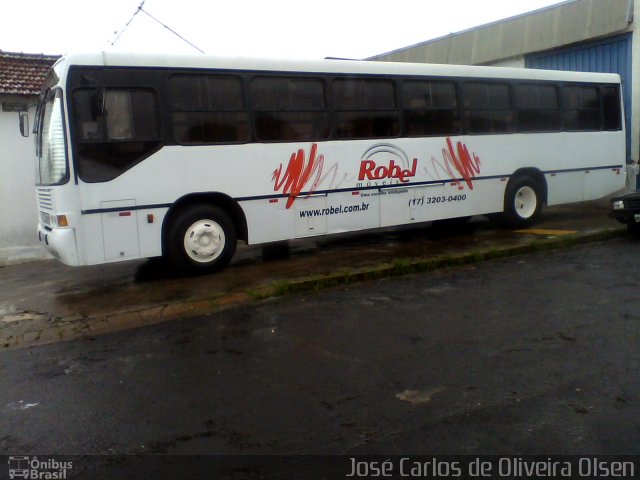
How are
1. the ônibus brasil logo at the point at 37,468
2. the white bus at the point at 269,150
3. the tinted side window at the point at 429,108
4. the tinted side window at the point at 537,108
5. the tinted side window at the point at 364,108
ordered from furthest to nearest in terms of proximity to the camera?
the tinted side window at the point at 537,108, the tinted side window at the point at 429,108, the tinted side window at the point at 364,108, the white bus at the point at 269,150, the ônibus brasil logo at the point at 37,468

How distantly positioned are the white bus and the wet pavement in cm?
52

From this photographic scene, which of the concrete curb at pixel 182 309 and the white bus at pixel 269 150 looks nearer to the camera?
the concrete curb at pixel 182 309

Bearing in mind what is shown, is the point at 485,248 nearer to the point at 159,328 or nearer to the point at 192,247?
the point at 192,247

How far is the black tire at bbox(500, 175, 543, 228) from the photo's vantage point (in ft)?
39.4

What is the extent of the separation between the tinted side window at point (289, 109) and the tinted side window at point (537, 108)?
4.48 meters

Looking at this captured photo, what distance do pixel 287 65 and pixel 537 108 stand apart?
5.61 meters

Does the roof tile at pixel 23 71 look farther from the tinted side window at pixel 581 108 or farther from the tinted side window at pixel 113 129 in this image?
the tinted side window at pixel 581 108

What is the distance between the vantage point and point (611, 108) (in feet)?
44.7

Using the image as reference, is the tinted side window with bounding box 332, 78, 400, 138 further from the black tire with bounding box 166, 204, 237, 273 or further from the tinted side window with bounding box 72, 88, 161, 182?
the tinted side window with bounding box 72, 88, 161, 182

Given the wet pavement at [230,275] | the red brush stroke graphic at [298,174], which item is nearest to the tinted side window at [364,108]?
the red brush stroke graphic at [298,174]

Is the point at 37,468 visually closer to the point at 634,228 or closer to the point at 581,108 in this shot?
the point at 634,228

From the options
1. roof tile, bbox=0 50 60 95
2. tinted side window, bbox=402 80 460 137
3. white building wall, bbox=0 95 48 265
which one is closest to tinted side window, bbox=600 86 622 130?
tinted side window, bbox=402 80 460 137

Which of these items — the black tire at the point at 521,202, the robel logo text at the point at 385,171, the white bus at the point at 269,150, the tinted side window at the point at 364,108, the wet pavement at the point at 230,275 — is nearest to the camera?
the wet pavement at the point at 230,275

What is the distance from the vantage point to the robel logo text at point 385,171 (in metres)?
10.2
